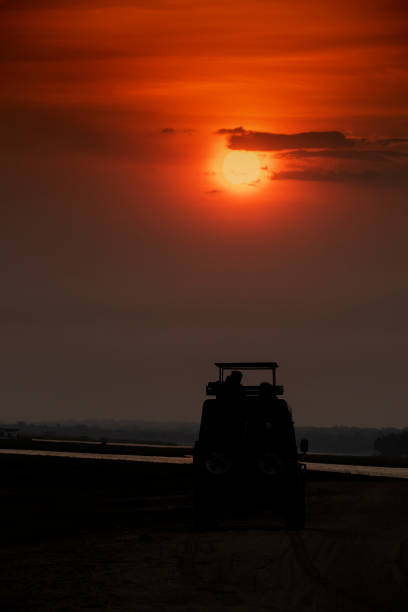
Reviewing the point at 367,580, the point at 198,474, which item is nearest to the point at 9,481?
the point at 198,474

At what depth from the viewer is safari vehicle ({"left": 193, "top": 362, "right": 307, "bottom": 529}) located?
87.1 feet

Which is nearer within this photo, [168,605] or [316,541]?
[168,605]

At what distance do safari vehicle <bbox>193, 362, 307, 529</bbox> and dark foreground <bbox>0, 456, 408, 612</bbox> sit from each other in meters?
0.64

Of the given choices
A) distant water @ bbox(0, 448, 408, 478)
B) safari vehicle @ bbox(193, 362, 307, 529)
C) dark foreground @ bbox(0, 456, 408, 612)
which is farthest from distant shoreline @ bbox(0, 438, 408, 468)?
safari vehicle @ bbox(193, 362, 307, 529)

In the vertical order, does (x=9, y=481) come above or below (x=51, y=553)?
above

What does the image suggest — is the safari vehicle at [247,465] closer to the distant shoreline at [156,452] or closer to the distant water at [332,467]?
the distant water at [332,467]

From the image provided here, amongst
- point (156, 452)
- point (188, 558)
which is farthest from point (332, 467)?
point (188, 558)

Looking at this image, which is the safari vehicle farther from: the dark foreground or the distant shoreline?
the distant shoreline

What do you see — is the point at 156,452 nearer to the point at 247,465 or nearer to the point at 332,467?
the point at 332,467

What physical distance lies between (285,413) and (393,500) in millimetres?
14465

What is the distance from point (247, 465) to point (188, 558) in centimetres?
483

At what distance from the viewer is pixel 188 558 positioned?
22125 mm

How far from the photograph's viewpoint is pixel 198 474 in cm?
2686

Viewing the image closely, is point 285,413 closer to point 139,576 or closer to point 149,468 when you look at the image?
point 139,576
